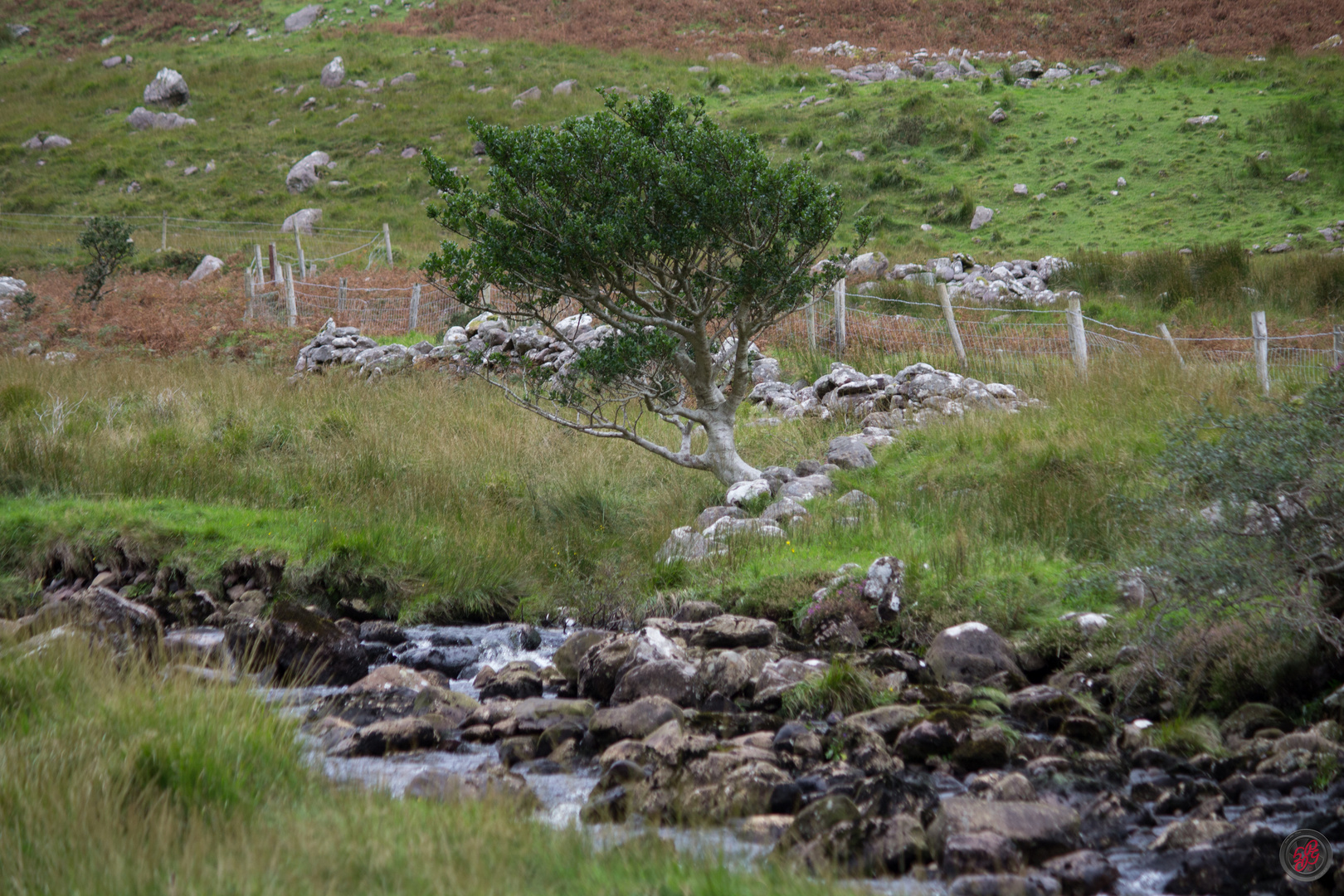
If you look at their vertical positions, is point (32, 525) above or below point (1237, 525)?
below

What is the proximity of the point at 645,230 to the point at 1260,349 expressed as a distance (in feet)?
21.8

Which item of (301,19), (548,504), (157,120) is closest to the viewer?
(548,504)

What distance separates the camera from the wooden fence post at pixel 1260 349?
8712 mm

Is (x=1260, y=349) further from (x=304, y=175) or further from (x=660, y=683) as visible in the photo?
(x=304, y=175)

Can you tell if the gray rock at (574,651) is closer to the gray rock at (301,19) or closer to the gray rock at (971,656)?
the gray rock at (971,656)

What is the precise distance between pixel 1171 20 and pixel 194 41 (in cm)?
4232

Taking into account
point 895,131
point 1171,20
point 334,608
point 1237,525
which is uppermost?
point 1171,20

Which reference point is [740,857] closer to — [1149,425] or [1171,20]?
[1149,425]

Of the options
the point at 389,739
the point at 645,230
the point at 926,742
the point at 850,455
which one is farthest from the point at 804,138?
the point at 389,739

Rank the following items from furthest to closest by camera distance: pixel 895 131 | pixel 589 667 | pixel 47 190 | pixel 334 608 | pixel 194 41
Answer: pixel 194 41 → pixel 47 190 → pixel 895 131 → pixel 334 608 → pixel 589 667

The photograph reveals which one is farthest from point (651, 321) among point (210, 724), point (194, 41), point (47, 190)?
point (194, 41)

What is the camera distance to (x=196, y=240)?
84.7 ft

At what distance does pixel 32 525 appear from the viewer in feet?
25.5

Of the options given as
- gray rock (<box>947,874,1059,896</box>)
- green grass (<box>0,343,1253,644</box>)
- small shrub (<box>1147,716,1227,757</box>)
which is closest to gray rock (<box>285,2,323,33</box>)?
green grass (<box>0,343,1253,644</box>)
